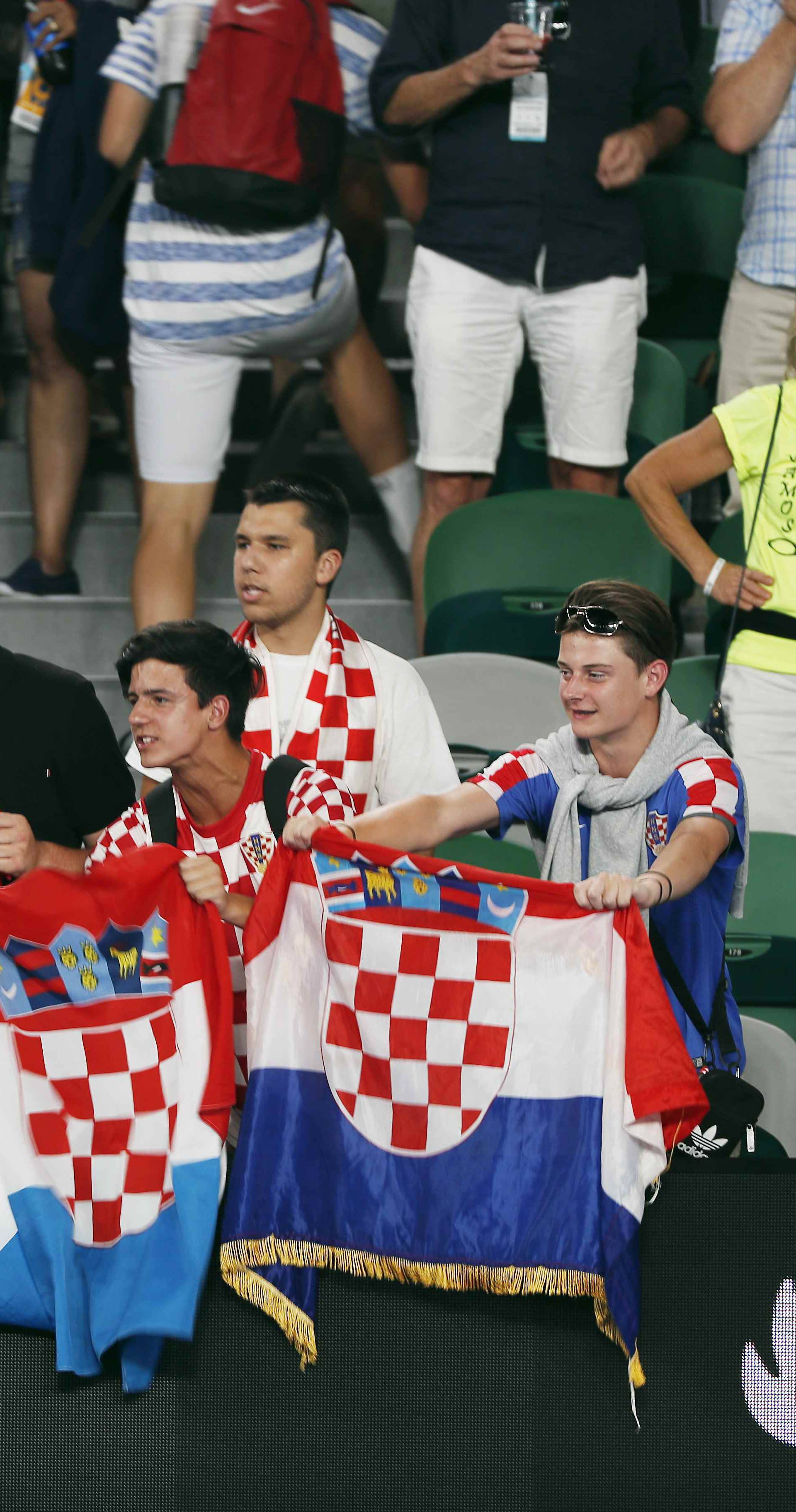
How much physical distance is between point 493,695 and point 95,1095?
184cm

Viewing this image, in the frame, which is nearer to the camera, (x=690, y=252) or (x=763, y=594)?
(x=763, y=594)

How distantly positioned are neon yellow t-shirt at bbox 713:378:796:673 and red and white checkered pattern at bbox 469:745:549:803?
1.10m

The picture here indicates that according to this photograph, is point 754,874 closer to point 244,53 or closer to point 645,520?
point 645,520

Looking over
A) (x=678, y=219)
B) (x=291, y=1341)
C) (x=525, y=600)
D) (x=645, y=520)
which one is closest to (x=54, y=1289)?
(x=291, y=1341)

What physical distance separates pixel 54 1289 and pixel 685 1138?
96cm

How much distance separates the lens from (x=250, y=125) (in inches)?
174

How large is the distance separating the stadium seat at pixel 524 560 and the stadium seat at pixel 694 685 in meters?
0.46

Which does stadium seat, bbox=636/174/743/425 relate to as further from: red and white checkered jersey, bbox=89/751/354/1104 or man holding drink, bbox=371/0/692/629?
red and white checkered jersey, bbox=89/751/354/1104

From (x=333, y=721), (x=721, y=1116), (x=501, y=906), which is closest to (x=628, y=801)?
(x=501, y=906)

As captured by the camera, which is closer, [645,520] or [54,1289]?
[54,1289]

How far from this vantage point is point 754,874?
148 inches

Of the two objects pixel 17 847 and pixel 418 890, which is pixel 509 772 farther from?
pixel 17 847

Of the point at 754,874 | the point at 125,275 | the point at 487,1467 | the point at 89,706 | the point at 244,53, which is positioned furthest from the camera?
the point at 125,275

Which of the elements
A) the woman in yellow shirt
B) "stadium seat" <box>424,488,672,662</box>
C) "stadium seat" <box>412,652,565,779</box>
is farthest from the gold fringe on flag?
"stadium seat" <box>424,488,672,662</box>
